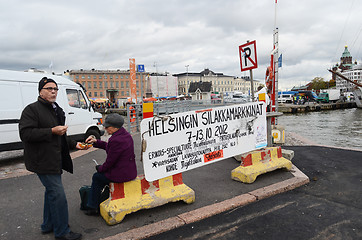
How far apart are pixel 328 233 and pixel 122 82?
4556 inches

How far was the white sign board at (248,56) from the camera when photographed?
18.7 feet

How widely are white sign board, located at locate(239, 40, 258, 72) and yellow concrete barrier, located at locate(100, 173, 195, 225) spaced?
10.6 ft

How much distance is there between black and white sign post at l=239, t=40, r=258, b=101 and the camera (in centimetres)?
570

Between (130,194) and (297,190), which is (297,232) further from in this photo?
(130,194)

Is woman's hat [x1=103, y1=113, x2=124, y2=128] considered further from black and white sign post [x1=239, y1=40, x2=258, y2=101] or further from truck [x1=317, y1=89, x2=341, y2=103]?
truck [x1=317, y1=89, x2=341, y2=103]

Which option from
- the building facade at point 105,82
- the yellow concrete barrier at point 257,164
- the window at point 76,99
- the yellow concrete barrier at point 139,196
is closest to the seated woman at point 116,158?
the yellow concrete barrier at point 139,196

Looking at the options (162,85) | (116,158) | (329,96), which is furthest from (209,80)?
(116,158)

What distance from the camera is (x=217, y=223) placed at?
137 inches

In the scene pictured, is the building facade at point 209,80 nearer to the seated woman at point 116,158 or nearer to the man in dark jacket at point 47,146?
the seated woman at point 116,158

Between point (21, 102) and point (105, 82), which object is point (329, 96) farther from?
point (105, 82)

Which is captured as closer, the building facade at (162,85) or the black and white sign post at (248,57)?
the black and white sign post at (248,57)

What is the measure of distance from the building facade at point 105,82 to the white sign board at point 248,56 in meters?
103

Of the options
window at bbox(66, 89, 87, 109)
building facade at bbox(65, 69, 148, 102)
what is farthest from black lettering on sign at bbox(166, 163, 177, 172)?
building facade at bbox(65, 69, 148, 102)

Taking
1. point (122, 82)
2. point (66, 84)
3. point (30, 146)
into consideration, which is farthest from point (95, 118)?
point (122, 82)
